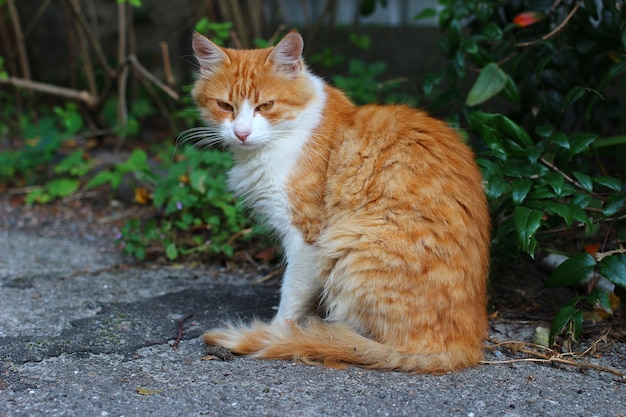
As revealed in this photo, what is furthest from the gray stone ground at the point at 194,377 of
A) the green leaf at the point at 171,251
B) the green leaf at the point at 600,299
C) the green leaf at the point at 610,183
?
the green leaf at the point at 610,183

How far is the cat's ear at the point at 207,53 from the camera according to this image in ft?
10.5

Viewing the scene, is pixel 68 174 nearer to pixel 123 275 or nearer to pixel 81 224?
pixel 81 224

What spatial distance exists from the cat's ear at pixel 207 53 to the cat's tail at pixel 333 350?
136 cm

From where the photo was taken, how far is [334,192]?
2.98 metres

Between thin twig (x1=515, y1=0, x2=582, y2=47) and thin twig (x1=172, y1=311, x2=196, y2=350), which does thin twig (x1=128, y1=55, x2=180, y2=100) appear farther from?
thin twig (x1=515, y1=0, x2=582, y2=47)

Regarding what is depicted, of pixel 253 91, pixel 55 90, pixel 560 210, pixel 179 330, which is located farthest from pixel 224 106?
pixel 55 90

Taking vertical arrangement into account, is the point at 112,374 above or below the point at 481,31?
below

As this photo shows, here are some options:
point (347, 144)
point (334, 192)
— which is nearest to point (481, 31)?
Result: point (347, 144)

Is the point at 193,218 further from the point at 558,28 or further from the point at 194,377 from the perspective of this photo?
the point at 558,28

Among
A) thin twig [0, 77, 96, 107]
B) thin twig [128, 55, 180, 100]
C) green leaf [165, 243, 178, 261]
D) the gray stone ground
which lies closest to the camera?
the gray stone ground

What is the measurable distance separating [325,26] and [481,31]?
275 centimetres

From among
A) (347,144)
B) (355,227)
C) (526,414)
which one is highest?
(347,144)

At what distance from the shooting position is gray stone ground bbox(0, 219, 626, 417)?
2.36 m

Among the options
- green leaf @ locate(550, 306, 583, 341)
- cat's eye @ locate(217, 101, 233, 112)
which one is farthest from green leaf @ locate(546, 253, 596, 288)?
cat's eye @ locate(217, 101, 233, 112)
